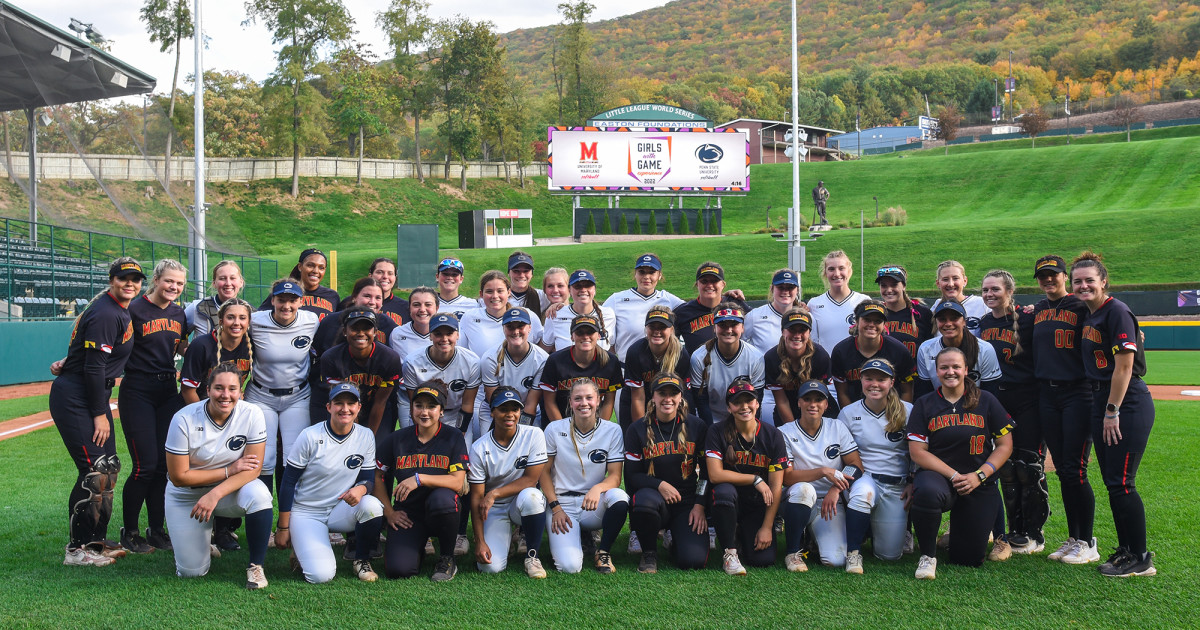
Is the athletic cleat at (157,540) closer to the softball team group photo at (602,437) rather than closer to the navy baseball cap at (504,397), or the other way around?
the softball team group photo at (602,437)

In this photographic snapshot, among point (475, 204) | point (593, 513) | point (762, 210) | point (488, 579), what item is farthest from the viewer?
point (475, 204)

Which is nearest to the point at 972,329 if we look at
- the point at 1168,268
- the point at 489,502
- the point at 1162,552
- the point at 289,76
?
the point at 1162,552

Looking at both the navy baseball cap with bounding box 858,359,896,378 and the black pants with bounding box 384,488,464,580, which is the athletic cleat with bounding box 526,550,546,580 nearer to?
the black pants with bounding box 384,488,464,580

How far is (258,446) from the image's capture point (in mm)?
5156

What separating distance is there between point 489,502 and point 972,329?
11.6 ft

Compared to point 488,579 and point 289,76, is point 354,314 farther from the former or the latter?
point 289,76

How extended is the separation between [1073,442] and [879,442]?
3.67 feet

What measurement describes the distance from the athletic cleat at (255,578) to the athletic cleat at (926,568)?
3778mm

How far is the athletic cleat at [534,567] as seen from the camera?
5.09 meters

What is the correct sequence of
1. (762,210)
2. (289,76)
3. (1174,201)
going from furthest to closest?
(762,210) → (289,76) → (1174,201)

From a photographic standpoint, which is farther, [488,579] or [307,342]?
[307,342]

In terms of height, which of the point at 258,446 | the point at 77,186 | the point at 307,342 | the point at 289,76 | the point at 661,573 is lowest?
the point at 661,573

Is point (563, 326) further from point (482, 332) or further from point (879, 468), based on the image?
point (879, 468)

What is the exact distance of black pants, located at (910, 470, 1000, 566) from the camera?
512cm
